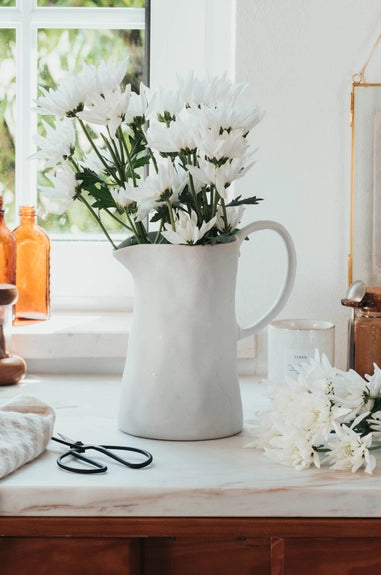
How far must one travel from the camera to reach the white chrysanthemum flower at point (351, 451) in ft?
3.14

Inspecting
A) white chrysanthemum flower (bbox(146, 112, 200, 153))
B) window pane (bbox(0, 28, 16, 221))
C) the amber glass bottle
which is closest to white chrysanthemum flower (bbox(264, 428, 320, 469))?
white chrysanthemum flower (bbox(146, 112, 200, 153))

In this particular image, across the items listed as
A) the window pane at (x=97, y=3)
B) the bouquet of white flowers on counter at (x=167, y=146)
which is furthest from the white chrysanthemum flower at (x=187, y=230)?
the window pane at (x=97, y=3)

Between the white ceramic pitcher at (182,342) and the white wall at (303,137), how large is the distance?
0.44m

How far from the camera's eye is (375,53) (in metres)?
1.50

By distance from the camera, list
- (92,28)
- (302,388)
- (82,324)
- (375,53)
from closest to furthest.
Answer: (302,388) → (375,53) → (82,324) → (92,28)

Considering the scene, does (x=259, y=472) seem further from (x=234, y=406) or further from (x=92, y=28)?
(x=92, y=28)

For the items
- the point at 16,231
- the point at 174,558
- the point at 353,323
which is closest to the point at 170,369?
the point at 174,558

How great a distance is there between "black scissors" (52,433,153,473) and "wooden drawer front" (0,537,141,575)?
0.25 feet

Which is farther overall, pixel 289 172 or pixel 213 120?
pixel 289 172

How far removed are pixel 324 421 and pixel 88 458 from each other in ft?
0.88

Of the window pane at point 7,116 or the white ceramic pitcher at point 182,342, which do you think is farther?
the window pane at point 7,116

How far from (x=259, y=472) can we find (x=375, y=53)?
832 millimetres

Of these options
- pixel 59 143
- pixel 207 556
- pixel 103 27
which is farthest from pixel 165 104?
pixel 103 27

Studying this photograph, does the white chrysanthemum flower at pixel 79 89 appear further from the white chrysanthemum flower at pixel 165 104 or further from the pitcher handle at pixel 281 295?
the pitcher handle at pixel 281 295
